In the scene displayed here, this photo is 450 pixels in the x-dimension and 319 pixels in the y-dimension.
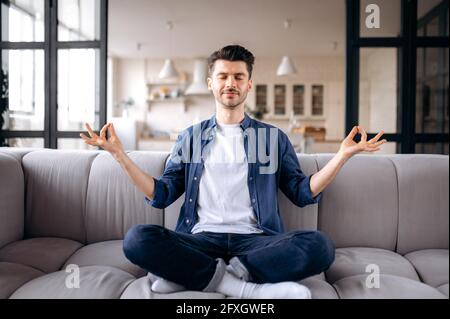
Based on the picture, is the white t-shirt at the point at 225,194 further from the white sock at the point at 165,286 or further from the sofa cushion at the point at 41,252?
the sofa cushion at the point at 41,252

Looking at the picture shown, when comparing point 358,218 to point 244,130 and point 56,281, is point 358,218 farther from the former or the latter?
point 56,281

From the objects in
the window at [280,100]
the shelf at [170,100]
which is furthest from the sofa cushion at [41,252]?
the window at [280,100]

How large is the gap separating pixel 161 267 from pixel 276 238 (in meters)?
0.41

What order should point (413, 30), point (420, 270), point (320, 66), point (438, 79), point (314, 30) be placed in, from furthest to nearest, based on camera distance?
point (320, 66), point (314, 30), point (413, 30), point (438, 79), point (420, 270)

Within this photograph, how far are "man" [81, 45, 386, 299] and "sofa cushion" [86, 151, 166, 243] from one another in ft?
0.85

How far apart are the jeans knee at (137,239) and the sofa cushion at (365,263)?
675 millimetres

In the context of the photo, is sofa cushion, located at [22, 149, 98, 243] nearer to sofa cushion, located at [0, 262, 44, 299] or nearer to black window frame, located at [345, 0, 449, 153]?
sofa cushion, located at [0, 262, 44, 299]

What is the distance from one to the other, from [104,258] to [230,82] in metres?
0.86

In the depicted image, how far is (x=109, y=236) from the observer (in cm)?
191

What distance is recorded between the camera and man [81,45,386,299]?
128 centimetres

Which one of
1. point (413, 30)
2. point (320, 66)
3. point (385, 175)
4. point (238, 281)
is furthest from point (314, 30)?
point (238, 281)

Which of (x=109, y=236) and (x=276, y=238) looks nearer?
(x=276, y=238)

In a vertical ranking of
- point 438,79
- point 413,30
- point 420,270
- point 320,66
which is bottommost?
point 420,270

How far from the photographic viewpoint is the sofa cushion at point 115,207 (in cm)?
190
